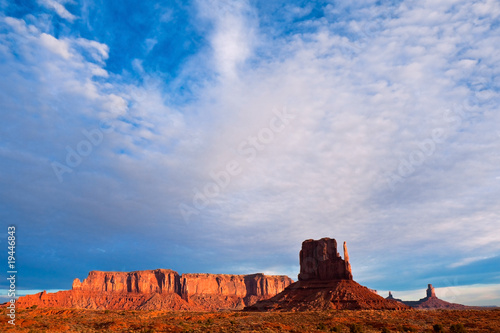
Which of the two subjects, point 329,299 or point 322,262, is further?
point 322,262

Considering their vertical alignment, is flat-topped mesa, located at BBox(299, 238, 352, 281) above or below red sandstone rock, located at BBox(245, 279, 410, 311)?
above

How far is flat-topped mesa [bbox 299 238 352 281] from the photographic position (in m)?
104

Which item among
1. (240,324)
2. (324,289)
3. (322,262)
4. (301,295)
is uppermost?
(322,262)

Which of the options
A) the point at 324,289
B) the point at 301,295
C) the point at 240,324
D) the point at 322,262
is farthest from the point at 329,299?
the point at 240,324

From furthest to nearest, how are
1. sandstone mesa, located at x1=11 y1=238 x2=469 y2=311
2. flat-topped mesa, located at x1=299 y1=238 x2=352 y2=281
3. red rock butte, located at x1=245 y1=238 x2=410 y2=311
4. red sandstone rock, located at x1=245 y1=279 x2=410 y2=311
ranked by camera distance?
flat-topped mesa, located at x1=299 y1=238 x2=352 y2=281, sandstone mesa, located at x1=11 y1=238 x2=469 y2=311, red rock butte, located at x1=245 y1=238 x2=410 y2=311, red sandstone rock, located at x1=245 y1=279 x2=410 y2=311

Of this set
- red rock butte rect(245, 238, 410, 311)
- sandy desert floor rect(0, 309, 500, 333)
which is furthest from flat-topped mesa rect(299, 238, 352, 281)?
sandy desert floor rect(0, 309, 500, 333)

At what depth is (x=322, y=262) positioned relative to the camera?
364 feet

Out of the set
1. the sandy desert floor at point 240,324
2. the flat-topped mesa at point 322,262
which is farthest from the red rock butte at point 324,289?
the sandy desert floor at point 240,324

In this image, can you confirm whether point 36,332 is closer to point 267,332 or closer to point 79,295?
point 267,332

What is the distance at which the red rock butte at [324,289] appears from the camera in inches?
3137

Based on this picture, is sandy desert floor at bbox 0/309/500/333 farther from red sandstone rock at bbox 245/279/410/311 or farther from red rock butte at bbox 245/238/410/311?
red rock butte at bbox 245/238/410/311

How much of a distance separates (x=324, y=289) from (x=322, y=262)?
59.0 feet

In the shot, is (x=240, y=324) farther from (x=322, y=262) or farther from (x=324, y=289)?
(x=322, y=262)

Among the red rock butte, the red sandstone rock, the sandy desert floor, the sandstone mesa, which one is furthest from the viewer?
the sandstone mesa
